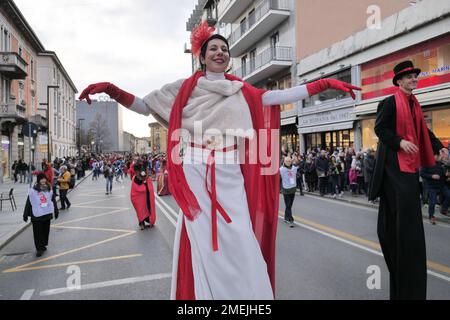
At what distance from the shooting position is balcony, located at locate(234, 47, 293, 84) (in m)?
23.0

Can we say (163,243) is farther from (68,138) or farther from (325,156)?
(68,138)

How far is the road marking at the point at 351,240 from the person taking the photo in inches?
186

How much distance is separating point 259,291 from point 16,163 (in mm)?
29155

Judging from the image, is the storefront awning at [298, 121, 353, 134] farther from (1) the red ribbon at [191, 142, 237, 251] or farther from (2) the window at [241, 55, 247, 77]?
(1) the red ribbon at [191, 142, 237, 251]

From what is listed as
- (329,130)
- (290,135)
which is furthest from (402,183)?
(290,135)

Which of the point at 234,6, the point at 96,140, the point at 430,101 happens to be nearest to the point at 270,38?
the point at 234,6

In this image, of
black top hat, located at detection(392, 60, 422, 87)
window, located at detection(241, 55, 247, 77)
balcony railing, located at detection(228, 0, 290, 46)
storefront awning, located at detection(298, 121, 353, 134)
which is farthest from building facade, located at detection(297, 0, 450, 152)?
black top hat, located at detection(392, 60, 422, 87)

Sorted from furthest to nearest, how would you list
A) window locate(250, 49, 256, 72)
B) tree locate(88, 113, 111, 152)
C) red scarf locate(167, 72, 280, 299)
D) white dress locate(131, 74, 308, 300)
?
1. tree locate(88, 113, 111, 152)
2. window locate(250, 49, 256, 72)
3. red scarf locate(167, 72, 280, 299)
4. white dress locate(131, 74, 308, 300)

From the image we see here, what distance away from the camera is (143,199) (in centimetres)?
877

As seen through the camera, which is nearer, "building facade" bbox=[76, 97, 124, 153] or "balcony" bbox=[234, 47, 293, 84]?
"balcony" bbox=[234, 47, 293, 84]

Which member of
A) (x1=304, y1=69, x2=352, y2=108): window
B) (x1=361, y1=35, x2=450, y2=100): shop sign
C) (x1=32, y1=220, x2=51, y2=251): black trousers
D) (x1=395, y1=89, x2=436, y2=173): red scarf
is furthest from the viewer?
(x1=304, y1=69, x2=352, y2=108): window

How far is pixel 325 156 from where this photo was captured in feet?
45.5

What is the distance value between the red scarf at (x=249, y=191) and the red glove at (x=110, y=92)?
14.3 inches

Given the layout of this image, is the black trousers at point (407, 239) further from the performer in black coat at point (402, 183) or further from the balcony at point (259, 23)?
the balcony at point (259, 23)
